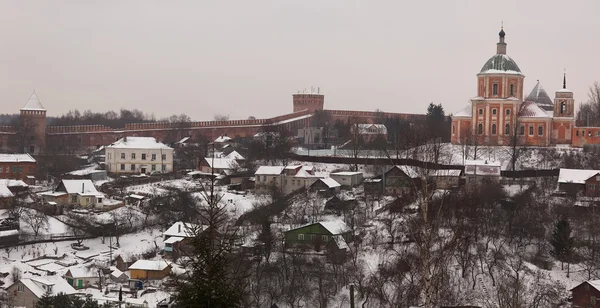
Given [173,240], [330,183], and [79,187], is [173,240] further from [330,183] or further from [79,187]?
[330,183]

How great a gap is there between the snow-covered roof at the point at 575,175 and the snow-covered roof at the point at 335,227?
29.5 ft

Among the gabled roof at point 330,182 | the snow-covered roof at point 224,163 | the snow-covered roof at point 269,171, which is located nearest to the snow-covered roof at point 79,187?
the snow-covered roof at point 224,163

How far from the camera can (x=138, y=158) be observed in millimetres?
38469

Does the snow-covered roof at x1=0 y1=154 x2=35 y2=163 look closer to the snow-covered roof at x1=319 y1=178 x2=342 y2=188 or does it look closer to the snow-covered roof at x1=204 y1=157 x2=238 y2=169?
the snow-covered roof at x1=204 y1=157 x2=238 y2=169

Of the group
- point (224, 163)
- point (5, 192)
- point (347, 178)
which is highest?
point (224, 163)

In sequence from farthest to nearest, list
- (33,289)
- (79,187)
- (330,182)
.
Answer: (330,182)
(79,187)
(33,289)

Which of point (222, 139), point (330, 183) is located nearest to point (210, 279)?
point (330, 183)

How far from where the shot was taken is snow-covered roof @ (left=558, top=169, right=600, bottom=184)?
93.2 feet

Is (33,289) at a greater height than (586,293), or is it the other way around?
(586,293)

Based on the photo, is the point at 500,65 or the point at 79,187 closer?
the point at 79,187

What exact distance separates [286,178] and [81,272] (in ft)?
37.7

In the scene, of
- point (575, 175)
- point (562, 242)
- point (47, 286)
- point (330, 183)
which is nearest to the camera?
point (47, 286)

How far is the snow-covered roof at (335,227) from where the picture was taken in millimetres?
24228

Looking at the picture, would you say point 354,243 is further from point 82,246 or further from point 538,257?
point 82,246
